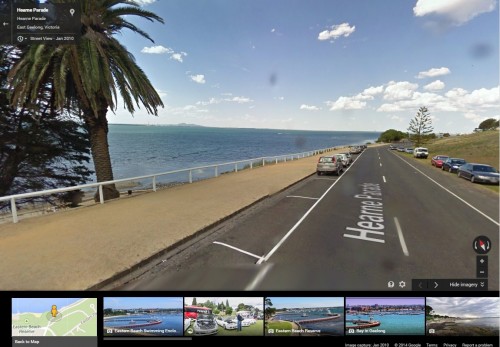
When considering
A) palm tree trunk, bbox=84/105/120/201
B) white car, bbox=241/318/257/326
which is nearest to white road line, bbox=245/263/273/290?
white car, bbox=241/318/257/326

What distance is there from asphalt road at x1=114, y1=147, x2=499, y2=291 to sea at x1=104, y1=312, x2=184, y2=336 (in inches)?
10.4

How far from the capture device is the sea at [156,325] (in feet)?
7.48

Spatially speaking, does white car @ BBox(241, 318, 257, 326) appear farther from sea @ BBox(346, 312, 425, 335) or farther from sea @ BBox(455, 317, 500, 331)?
sea @ BBox(455, 317, 500, 331)

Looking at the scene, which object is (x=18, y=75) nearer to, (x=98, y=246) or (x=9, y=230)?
(x=9, y=230)

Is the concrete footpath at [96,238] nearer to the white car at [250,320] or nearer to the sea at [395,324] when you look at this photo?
the white car at [250,320]

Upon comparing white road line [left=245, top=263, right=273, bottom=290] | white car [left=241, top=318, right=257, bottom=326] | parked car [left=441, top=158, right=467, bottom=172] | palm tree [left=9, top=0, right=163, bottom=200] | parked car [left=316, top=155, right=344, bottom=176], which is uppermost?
palm tree [left=9, top=0, right=163, bottom=200]

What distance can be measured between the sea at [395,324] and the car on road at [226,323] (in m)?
1.11

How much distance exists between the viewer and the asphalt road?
8.45 ft

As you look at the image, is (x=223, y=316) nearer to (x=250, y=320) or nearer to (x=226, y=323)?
(x=226, y=323)

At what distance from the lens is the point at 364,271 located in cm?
316

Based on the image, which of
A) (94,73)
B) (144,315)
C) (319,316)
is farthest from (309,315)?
(94,73)

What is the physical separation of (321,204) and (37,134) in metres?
11.9

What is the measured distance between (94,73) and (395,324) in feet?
28.1

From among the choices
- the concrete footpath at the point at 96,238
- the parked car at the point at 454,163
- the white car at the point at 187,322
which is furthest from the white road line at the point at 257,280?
the parked car at the point at 454,163
